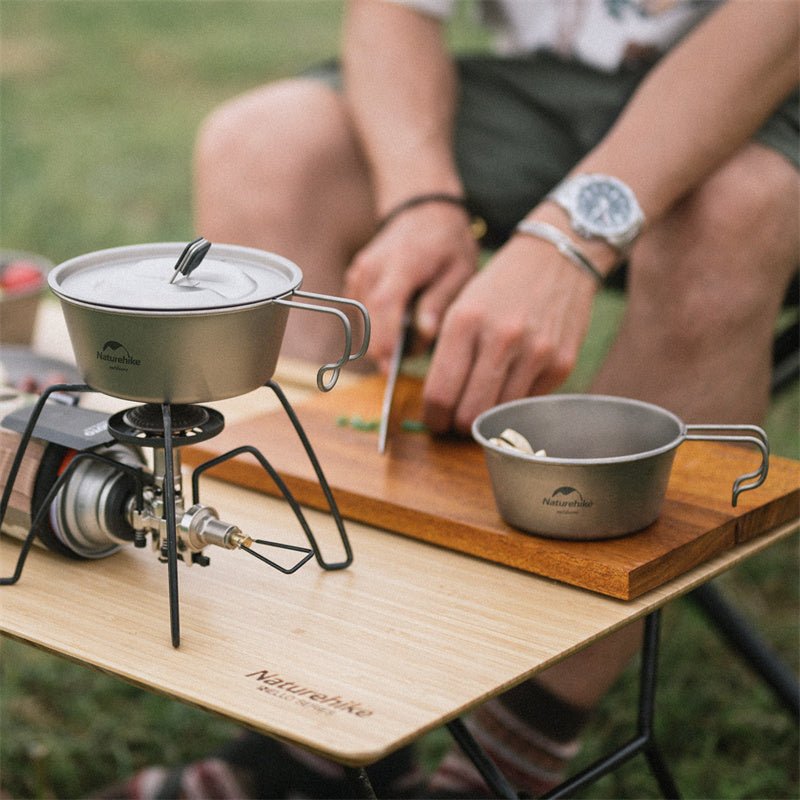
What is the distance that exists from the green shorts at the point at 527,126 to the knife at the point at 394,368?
17.3 inches

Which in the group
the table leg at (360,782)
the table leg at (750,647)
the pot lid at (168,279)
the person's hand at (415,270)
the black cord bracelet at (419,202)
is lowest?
the table leg at (750,647)

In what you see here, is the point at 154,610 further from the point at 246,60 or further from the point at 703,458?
the point at 246,60

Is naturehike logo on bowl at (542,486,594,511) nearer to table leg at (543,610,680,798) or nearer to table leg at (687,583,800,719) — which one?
table leg at (543,610,680,798)

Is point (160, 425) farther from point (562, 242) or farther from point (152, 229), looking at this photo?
point (152, 229)

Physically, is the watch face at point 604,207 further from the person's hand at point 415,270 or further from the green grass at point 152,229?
the green grass at point 152,229

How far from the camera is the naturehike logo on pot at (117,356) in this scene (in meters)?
0.84

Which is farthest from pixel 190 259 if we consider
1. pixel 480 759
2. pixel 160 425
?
pixel 480 759

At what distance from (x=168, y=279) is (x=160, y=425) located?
4.7 inches

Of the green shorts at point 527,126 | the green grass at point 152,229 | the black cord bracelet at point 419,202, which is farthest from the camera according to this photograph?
the green shorts at point 527,126

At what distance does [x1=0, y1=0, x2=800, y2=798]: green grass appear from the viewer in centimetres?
164

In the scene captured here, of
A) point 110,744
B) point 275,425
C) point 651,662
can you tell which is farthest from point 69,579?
point 110,744

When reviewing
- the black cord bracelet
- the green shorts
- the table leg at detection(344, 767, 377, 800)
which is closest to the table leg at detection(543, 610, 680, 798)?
the table leg at detection(344, 767, 377, 800)

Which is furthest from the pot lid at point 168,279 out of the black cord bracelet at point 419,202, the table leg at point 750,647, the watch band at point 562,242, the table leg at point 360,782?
the table leg at point 750,647

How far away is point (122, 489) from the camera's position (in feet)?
3.22
